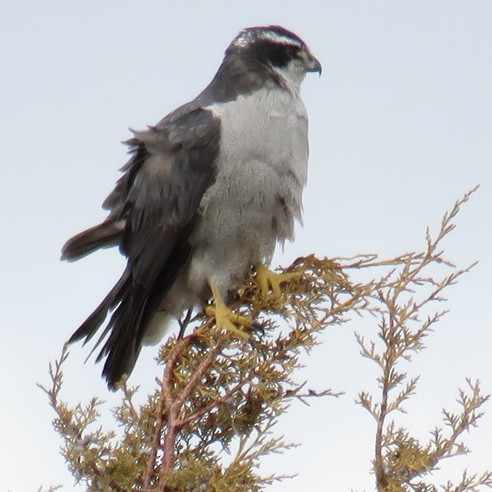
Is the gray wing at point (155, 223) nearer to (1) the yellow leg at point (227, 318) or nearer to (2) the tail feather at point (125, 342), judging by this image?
(2) the tail feather at point (125, 342)

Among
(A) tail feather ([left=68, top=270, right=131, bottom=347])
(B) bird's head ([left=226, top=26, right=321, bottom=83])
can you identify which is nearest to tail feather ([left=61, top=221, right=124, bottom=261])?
(A) tail feather ([left=68, top=270, right=131, bottom=347])

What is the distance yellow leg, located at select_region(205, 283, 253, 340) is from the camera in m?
4.17

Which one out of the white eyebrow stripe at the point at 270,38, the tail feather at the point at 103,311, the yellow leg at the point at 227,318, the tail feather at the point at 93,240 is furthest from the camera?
the white eyebrow stripe at the point at 270,38

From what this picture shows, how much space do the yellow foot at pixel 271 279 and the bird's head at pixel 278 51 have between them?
1.43 meters

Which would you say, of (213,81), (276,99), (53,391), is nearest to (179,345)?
(53,391)

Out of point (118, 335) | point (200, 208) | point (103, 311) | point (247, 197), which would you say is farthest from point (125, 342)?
point (247, 197)

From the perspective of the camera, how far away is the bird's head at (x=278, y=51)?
5.91 m

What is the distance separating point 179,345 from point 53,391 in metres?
0.60

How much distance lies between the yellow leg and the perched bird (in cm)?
3

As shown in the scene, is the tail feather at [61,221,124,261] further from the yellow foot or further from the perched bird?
the yellow foot

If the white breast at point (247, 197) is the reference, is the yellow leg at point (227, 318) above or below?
below

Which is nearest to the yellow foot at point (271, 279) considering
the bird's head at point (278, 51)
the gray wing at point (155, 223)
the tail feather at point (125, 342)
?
the gray wing at point (155, 223)

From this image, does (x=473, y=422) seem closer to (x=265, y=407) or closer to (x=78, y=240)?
(x=265, y=407)

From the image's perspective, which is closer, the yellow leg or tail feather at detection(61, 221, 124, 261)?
the yellow leg
